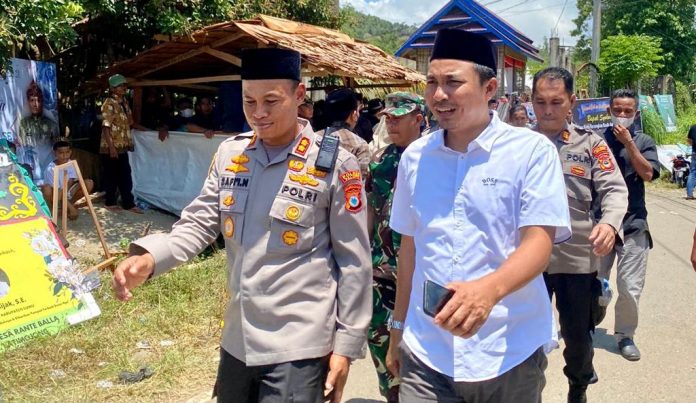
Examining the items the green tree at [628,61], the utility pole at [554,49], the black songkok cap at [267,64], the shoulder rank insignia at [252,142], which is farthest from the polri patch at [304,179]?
the utility pole at [554,49]

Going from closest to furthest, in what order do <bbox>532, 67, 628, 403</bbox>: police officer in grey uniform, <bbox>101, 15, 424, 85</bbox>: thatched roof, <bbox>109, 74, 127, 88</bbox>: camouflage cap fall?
<bbox>532, 67, 628, 403</bbox>: police officer in grey uniform, <bbox>101, 15, 424, 85</bbox>: thatched roof, <bbox>109, 74, 127, 88</bbox>: camouflage cap

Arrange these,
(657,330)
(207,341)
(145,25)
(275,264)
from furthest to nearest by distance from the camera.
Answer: (145,25) < (657,330) < (207,341) < (275,264)

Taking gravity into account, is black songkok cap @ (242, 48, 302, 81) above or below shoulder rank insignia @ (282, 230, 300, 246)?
above

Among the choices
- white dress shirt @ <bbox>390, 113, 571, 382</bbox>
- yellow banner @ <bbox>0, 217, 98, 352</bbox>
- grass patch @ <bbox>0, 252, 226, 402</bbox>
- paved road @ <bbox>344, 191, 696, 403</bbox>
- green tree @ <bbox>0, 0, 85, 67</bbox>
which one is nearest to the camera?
white dress shirt @ <bbox>390, 113, 571, 382</bbox>

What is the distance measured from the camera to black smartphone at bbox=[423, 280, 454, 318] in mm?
1693

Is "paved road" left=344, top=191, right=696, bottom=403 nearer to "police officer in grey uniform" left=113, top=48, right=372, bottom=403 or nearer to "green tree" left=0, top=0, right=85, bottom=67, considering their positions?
"police officer in grey uniform" left=113, top=48, right=372, bottom=403

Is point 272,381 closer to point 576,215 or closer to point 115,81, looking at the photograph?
point 576,215

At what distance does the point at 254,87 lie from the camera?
227 cm

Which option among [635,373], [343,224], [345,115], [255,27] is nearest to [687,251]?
[635,373]

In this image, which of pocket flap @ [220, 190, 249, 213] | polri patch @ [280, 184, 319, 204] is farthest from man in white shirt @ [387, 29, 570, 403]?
pocket flap @ [220, 190, 249, 213]

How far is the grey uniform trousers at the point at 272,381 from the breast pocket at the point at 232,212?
0.43 metres

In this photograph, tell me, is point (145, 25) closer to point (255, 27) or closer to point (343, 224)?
point (255, 27)

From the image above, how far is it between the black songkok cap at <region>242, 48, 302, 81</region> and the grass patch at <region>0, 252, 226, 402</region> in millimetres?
2509

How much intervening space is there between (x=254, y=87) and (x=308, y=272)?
67cm
